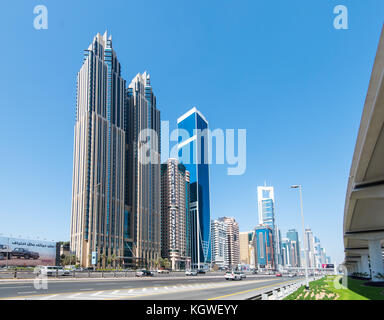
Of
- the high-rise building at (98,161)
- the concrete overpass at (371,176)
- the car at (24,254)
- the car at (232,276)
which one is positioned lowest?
the car at (232,276)

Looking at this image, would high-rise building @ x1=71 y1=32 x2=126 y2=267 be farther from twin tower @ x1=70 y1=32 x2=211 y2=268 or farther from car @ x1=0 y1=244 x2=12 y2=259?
car @ x1=0 y1=244 x2=12 y2=259

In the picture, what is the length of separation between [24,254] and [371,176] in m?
101

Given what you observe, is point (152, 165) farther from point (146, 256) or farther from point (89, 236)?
point (89, 236)

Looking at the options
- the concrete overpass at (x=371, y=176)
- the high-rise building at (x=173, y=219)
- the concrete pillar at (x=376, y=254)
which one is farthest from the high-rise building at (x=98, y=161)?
the concrete overpass at (x=371, y=176)

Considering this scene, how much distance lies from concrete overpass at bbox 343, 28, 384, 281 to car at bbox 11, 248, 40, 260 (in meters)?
88.3

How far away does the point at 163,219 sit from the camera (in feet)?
629

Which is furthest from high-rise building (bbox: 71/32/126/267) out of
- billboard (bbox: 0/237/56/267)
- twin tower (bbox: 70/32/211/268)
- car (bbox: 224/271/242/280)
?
car (bbox: 224/271/242/280)

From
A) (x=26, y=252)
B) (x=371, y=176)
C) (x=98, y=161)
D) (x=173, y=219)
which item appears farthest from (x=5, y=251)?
(x=173, y=219)

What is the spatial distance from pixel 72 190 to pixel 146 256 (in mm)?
46867

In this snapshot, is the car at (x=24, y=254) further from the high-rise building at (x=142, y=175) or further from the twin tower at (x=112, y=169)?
the high-rise building at (x=142, y=175)

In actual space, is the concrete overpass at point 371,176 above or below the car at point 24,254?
above

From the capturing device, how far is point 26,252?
333 ft

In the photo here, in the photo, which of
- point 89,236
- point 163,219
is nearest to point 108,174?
point 89,236

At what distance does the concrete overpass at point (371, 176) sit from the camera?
13727 mm
